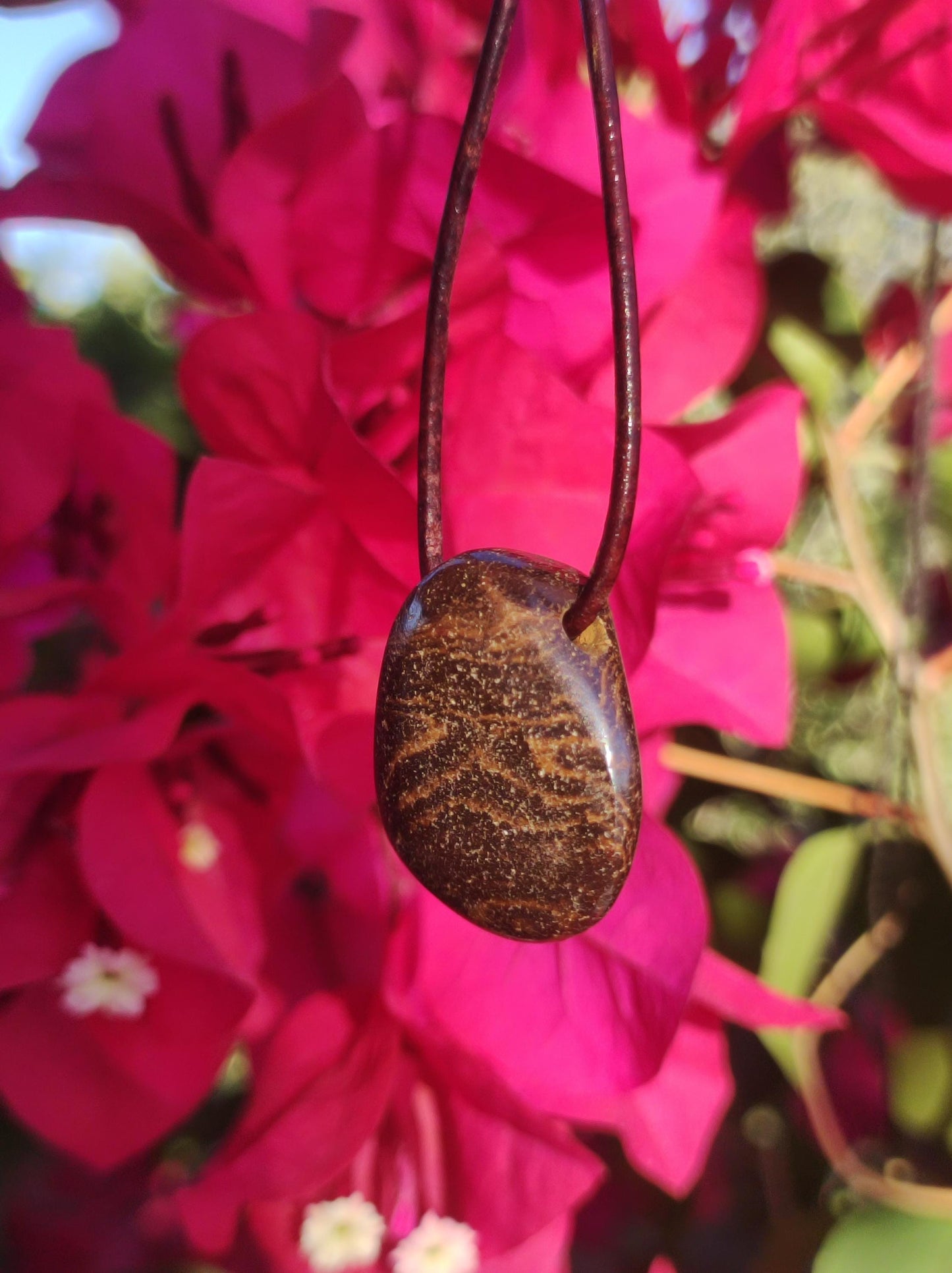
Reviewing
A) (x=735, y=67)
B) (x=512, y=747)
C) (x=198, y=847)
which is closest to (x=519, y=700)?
(x=512, y=747)

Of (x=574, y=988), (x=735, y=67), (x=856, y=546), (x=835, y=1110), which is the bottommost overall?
(x=835, y=1110)

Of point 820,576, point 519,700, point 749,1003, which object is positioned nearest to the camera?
point 519,700

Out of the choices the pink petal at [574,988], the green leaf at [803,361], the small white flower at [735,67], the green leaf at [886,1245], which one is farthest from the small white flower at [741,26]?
the green leaf at [886,1245]

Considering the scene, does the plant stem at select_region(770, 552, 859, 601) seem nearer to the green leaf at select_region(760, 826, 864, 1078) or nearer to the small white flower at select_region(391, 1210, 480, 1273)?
the green leaf at select_region(760, 826, 864, 1078)

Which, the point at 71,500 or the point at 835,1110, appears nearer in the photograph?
the point at 71,500

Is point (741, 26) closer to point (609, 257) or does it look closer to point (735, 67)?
point (735, 67)

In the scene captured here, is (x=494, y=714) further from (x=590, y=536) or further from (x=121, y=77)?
(x=121, y=77)

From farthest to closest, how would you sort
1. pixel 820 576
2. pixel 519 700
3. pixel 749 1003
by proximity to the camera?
pixel 820 576, pixel 749 1003, pixel 519 700

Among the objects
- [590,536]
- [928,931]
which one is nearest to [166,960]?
[590,536]
